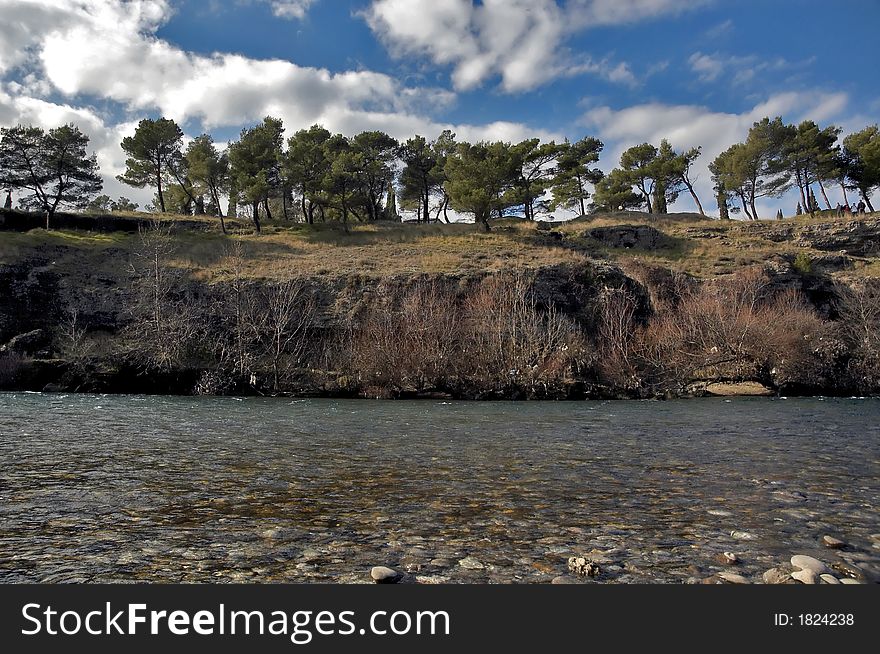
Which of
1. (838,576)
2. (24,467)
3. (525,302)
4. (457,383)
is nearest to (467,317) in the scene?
(525,302)

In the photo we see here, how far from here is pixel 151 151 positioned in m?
70.6

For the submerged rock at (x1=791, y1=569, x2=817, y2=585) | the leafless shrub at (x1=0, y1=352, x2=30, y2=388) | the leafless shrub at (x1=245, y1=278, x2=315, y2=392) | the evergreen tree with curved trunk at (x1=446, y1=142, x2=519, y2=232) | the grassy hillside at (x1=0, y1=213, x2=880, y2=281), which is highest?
the evergreen tree with curved trunk at (x1=446, y1=142, x2=519, y2=232)

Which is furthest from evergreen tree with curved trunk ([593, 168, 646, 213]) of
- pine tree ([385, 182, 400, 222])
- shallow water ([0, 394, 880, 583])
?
shallow water ([0, 394, 880, 583])

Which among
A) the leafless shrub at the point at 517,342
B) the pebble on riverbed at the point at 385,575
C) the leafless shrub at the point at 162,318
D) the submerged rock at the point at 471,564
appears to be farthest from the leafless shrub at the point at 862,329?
the leafless shrub at the point at 162,318

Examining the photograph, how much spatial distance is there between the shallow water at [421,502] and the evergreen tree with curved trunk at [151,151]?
219 ft

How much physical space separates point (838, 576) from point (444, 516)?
396 centimetres

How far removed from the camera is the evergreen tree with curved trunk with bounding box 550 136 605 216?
77500 millimetres

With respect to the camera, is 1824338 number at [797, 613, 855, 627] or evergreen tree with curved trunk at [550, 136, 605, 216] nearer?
1824338 number at [797, 613, 855, 627]

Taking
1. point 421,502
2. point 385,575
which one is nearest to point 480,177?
point 421,502

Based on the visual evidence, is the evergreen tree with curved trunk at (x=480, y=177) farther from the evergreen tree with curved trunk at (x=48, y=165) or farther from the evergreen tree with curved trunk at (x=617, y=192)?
the evergreen tree with curved trunk at (x=48, y=165)

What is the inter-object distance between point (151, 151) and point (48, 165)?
11.8 m

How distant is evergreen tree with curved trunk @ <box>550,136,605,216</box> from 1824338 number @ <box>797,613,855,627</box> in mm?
77869

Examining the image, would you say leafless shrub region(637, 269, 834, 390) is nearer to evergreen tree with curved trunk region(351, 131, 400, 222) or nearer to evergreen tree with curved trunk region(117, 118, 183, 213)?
evergreen tree with curved trunk region(351, 131, 400, 222)

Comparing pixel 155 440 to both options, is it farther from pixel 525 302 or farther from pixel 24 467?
pixel 525 302
